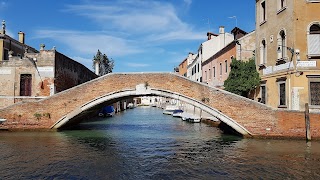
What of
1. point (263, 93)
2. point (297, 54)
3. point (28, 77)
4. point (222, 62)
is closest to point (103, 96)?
point (28, 77)

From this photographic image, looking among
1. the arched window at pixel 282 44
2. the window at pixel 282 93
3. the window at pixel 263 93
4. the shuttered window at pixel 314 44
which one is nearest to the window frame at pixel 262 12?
the arched window at pixel 282 44

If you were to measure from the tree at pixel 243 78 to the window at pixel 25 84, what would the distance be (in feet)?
39.6

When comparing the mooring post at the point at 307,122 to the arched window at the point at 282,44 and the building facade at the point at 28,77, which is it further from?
the building facade at the point at 28,77

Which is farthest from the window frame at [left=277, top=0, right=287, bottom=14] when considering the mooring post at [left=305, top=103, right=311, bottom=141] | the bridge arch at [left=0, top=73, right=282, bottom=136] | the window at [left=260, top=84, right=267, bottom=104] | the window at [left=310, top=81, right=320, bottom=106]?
the bridge arch at [left=0, top=73, right=282, bottom=136]

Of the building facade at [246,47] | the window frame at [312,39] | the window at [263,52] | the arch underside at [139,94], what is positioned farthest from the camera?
the building facade at [246,47]

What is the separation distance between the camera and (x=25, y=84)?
17.7 metres

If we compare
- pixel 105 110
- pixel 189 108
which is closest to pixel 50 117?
pixel 105 110

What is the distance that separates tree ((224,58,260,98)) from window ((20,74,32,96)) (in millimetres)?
12081

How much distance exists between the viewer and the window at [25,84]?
696 inches

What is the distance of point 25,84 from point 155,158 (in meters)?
11.7

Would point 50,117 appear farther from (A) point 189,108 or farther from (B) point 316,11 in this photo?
(A) point 189,108

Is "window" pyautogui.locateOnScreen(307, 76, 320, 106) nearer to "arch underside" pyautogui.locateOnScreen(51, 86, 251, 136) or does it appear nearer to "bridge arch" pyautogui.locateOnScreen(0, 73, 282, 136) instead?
"arch underside" pyautogui.locateOnScreen(51, 86, 251, 136)

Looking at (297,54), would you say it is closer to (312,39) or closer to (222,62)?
(312,39)

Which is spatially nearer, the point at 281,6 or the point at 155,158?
the point at 155,158
